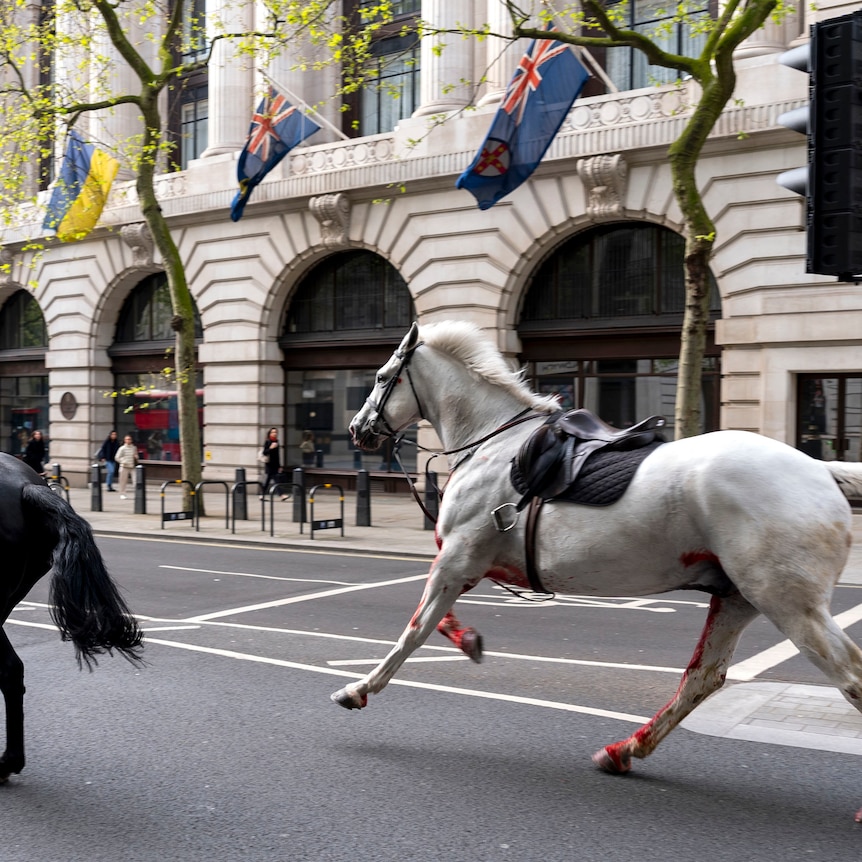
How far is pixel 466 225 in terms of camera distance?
24.8m

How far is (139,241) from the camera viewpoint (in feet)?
102

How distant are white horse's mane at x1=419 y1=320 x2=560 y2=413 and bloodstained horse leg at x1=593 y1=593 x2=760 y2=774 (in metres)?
1.51

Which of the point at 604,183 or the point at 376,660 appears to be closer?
the point at 376,660

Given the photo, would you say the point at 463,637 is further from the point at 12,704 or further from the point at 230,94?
the point at 230,94

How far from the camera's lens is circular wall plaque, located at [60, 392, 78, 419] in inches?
1325

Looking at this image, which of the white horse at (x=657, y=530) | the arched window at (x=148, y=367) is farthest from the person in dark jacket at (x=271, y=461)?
the white horse at (x=657, y=530)

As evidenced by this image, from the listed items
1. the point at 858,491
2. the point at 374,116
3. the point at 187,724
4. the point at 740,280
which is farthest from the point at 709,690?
the point at 374,116

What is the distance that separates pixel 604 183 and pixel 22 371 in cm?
2367

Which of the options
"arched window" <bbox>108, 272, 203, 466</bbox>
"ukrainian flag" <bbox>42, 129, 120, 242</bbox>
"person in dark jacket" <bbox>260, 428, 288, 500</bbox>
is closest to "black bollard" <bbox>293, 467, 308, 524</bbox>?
"person in dark jacket" <bbox>260, 428, 288, 500</bbox>

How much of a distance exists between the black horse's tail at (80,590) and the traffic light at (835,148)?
15.8 feet

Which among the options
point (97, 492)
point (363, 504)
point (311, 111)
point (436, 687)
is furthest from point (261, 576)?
point (311, 111)

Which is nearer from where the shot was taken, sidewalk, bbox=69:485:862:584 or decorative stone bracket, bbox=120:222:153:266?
sidewalk, bbox=69:485:862:584

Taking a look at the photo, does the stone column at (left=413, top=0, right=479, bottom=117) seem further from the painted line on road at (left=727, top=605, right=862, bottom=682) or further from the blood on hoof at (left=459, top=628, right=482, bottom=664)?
the blood on hoof at (left=459, top=628, right=482, bottom=664)

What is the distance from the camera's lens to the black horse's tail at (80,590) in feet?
16.4
